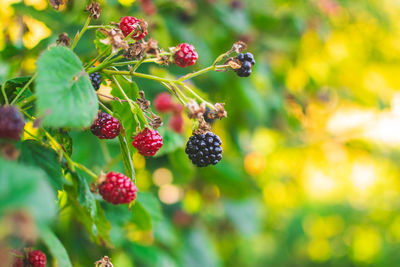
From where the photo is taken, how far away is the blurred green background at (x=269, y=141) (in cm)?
184

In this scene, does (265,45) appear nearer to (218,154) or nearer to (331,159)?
(331,159)

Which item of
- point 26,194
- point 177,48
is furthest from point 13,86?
point 26,194

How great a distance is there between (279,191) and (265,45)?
6.81 feet

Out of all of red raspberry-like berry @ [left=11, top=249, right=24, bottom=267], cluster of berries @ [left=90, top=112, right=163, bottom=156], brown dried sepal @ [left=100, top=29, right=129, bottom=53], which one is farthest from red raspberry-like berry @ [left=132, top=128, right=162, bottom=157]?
red raspberry-like berry @ [left=11, top=249, right=24, bottom=267]

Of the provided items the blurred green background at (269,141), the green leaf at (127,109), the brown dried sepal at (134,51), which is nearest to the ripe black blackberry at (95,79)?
the green leaf at (127,109)

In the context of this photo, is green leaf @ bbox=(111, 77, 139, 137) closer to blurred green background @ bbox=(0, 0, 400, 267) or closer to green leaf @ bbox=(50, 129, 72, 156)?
green leaf @ bbox=(50, 129, 72, 156)

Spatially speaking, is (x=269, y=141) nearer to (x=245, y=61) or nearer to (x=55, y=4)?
(x=245, y=61)

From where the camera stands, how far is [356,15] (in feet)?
12.2

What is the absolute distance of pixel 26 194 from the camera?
1.53 feet

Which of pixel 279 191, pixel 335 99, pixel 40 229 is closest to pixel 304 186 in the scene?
pixel 279 191

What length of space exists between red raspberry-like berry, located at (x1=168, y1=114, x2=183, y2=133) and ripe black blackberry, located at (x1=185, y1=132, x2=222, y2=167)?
86 cm

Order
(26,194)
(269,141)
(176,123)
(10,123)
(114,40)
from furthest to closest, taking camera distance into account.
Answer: (269,141) → (176,123) → (114,40) → (10,123) → (26,194)

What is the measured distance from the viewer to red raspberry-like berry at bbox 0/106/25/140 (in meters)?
0.66

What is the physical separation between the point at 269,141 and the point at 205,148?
→ 3.33 meters
